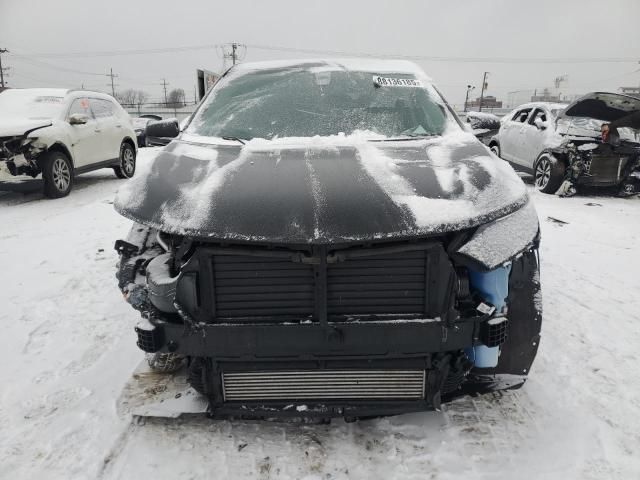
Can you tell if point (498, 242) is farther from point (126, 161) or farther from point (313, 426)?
point (126, 161)

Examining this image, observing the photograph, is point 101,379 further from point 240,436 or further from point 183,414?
point 240,436

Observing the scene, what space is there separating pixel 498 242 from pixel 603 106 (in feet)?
20.9

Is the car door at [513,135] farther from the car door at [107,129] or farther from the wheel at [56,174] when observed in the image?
the wheel at [56,174]

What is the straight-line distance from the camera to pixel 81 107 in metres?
8.16

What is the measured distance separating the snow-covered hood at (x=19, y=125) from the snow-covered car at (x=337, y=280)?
578 centimetres

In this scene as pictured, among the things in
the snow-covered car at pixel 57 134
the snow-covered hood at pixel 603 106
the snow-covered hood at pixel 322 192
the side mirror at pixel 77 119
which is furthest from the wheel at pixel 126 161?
the snow-covered hood at pixel 603 106

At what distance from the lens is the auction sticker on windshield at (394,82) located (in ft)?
10.7

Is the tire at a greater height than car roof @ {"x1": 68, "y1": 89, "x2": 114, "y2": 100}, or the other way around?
car roof @ {"x1": 68, "y1": 89, "x2": 114, "y2": 100}

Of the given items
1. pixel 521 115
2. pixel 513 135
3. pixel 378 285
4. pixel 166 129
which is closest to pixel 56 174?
pixel 166 129

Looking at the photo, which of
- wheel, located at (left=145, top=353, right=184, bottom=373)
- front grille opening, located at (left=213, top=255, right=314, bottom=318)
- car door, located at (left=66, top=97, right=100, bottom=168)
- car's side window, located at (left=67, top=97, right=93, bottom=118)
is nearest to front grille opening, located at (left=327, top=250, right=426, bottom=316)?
front grille opening, located at (left=213, top=255, right=314, bottom=318)

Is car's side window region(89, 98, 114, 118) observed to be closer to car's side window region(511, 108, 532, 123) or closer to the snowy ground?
the snowy ground

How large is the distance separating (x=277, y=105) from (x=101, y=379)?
2017 millimetres

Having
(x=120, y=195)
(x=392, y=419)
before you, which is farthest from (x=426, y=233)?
(x=120, y=195)

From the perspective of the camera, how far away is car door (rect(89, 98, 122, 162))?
852 centimetres
